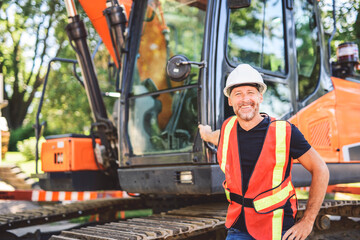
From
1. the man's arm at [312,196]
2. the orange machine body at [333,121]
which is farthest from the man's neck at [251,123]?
the orange machine body at [333,121]

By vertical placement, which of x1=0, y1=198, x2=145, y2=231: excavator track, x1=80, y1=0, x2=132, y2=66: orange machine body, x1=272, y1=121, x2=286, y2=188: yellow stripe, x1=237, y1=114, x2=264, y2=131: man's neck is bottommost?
x1=0, y1=198, x2=145, y2=231: excavator track

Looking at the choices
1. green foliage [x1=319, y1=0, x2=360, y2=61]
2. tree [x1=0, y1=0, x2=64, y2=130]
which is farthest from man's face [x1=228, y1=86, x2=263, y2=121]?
tree [x1=0, y1=0, x2=64, y2=130]

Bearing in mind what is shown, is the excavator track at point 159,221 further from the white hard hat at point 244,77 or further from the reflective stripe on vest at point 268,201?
the white hard hat at point 244,77

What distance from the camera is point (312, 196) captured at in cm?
229

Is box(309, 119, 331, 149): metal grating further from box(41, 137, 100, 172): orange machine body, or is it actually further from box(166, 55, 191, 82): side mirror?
box(41, 137, 100, 172): orange machine body

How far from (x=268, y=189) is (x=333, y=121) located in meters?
2.73

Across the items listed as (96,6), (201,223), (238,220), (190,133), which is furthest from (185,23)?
(238,220)

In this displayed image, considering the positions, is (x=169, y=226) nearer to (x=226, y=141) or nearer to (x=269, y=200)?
(x=226, y=141)

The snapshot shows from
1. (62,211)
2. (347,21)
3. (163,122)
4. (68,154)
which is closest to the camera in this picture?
(163,122)

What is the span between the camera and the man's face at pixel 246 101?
2319mm

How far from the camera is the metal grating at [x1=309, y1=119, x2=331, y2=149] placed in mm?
4441

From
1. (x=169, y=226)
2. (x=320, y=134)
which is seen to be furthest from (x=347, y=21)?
(x=169, y=226)

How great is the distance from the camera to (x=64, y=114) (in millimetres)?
18609

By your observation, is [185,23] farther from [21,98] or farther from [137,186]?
[21,98]
